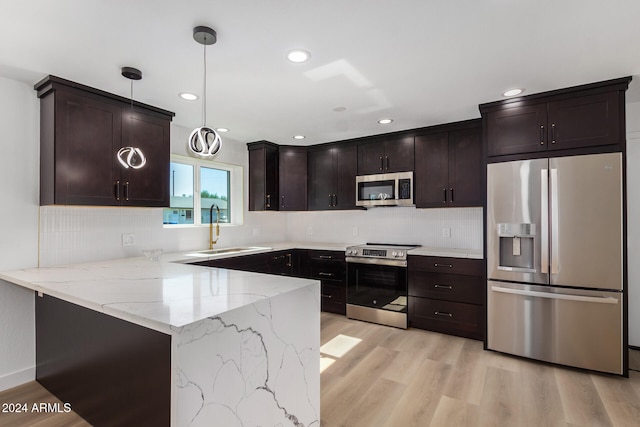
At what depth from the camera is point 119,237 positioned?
3.04 metres

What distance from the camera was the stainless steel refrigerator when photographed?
8.21 ft

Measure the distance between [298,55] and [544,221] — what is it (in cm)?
237

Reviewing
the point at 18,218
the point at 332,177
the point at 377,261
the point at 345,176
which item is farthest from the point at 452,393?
the point at 18,218

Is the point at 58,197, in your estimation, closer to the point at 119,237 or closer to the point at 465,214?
the point at 119,237

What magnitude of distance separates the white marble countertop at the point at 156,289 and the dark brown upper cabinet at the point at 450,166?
2.37 metres

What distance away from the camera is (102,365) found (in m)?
1.84

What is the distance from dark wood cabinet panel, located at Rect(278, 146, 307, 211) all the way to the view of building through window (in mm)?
744

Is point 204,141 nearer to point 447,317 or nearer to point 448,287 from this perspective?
point 448,287

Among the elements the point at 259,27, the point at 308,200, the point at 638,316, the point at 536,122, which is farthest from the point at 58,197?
the point at 638,316

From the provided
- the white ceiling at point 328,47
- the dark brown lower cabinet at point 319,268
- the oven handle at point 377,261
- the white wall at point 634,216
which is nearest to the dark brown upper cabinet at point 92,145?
the white ceiling at point 328,47

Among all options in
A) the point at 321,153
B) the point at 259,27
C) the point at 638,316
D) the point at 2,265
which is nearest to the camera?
the point at 259,27

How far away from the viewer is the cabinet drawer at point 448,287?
128 inches

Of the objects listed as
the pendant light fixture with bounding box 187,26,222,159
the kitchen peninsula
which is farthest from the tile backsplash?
the pendant light fixture with bounding box 187,26,222,159

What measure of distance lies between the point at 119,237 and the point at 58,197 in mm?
727
